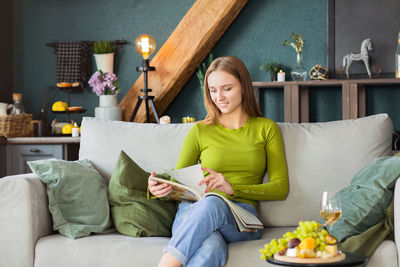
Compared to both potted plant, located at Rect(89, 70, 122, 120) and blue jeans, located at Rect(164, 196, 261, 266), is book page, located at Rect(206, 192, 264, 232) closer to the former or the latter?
blue jeans, located at Rect(164, 196, 261, 266)

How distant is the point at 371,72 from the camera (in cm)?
465

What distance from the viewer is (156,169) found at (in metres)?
2.84

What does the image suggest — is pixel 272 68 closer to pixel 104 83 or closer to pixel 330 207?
pixel 104 83

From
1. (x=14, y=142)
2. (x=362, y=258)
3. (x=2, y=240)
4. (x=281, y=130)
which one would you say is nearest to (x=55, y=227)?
(x=2, y=240)

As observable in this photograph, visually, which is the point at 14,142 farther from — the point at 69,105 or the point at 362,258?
the point at 362,258

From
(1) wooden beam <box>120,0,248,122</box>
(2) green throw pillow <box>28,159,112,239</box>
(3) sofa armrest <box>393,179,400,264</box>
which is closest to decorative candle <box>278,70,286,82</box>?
(1) wooden beam <box>120,0,248,122</box>

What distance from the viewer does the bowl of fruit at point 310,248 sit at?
5.51 ft

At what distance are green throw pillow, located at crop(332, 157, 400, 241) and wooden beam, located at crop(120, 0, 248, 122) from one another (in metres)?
2.76

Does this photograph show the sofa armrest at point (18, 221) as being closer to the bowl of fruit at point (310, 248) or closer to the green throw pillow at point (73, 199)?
the green throw pillow at point (73, 199)

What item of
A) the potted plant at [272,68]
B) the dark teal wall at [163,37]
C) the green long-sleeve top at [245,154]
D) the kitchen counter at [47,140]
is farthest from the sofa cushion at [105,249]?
the dark teal wall at [163,37]

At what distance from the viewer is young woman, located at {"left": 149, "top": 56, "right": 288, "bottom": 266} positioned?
2.43 metres

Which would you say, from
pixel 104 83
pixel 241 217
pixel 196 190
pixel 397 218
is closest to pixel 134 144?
pixel 196 190

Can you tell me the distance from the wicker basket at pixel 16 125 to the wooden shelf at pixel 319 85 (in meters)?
1.99

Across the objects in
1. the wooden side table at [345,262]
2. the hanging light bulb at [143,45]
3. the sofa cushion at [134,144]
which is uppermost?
the hanging light bulb at [143,45]
